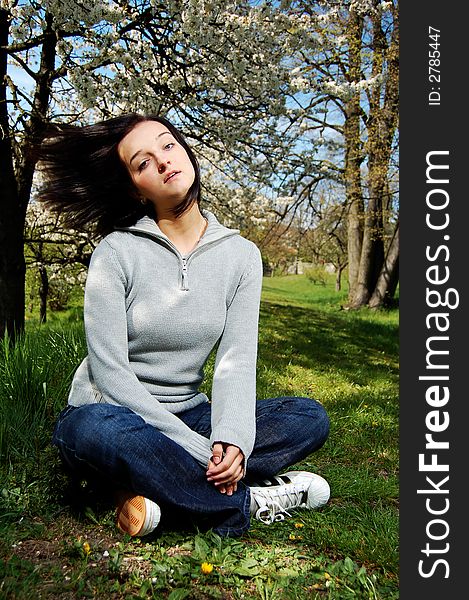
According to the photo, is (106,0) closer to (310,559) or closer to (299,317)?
(310,559)

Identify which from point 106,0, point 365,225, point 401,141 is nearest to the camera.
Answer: point 401,141

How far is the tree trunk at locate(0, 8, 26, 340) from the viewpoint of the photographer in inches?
189

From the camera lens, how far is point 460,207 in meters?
2.28

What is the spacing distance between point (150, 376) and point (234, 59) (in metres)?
3.29

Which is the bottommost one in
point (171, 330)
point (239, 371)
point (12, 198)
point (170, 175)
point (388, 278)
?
point (239, 371)

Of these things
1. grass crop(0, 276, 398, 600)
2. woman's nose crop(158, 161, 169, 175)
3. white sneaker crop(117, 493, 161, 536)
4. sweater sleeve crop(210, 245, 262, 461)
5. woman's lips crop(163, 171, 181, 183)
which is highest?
woman's nose crop(158, 161, 169, 175)

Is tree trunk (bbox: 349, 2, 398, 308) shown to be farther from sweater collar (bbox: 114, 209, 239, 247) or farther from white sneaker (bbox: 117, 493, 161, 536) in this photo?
white sneaker (bbox: 117, 493, 161, 536)

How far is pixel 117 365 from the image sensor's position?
2.04m

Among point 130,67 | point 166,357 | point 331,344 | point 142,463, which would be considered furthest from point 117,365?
point 331,344

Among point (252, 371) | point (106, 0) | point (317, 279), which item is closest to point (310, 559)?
point (252, 371)

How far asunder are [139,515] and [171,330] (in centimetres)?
62

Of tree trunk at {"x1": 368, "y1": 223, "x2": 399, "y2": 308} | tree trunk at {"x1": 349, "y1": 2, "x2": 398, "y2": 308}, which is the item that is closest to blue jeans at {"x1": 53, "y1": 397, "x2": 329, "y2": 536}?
tree trunk at {"x1": 349, "y1": 2, "x2": 398, "y2": 308}

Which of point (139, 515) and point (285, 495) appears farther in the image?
point (285, 495)

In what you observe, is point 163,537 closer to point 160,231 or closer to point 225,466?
point 225,466
